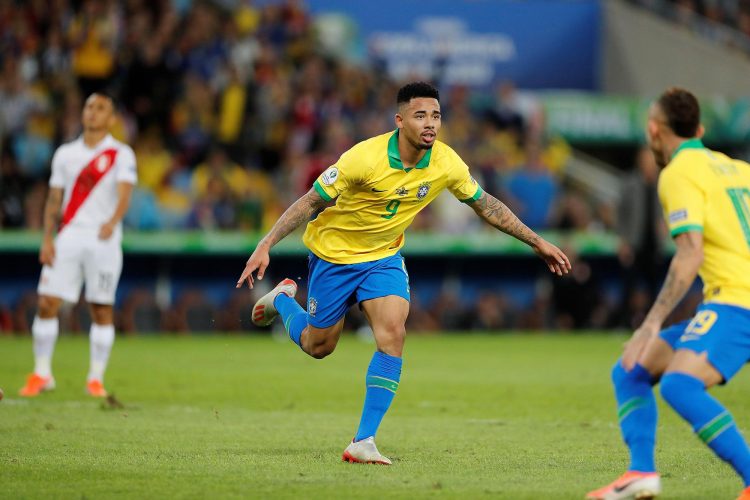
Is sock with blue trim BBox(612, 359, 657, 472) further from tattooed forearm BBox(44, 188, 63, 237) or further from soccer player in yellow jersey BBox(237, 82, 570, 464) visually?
tattooed forearm BBox(44, 188, 63, 237)

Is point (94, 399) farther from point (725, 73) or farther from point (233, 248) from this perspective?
point (725, 73)

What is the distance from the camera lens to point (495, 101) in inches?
1061

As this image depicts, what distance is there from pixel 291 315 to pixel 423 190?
5.24 feet

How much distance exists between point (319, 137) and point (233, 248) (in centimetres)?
334

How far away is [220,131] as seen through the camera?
23203mm

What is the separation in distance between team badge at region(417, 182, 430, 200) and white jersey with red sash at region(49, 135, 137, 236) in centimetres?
434

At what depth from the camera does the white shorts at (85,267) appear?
12.2 metres

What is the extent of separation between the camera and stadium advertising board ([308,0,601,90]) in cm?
2877

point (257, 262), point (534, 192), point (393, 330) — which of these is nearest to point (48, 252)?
point (257, 262)

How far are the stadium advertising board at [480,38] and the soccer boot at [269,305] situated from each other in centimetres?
1799

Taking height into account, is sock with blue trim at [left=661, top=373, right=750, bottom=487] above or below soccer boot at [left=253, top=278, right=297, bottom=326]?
above

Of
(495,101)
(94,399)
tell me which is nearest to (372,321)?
(94,399)

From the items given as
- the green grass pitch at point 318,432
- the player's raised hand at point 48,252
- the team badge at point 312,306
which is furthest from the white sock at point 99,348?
the team badge at point 312,306

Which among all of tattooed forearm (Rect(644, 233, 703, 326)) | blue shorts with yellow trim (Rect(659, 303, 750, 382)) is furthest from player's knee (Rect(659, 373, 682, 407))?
tattooed forearm (Rect(644, 233, 703, 326))
